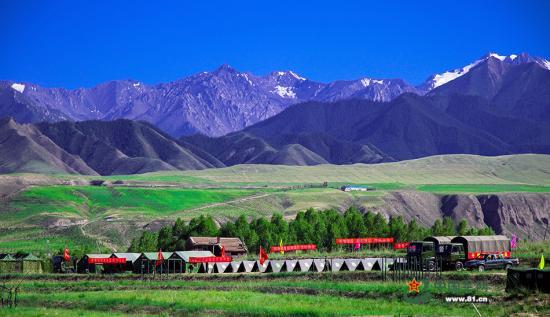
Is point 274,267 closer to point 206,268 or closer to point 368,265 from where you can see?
point 206,268

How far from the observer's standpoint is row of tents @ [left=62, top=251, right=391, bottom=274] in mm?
64688

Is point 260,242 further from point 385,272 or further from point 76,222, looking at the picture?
point 76,222

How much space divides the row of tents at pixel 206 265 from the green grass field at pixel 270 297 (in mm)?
3641

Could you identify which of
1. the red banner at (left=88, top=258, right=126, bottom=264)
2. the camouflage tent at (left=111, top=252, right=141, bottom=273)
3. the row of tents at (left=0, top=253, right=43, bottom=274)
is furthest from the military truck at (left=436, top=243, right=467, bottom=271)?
the row of tents at (left=0, top=253, right=43, bottom=274)

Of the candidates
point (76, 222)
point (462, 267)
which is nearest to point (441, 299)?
point (462, 267)

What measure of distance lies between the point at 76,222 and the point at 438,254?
431 feet

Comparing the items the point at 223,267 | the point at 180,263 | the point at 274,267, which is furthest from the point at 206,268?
the point at 274,267

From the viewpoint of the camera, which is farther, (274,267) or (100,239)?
(100,239)

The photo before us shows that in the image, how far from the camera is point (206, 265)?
77500 millimetres

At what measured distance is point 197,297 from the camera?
53250 mm

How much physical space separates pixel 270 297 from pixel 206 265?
26758mm

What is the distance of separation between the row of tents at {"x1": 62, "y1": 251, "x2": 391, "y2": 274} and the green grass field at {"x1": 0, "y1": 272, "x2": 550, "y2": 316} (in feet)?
11.9

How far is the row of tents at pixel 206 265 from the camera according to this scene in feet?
212

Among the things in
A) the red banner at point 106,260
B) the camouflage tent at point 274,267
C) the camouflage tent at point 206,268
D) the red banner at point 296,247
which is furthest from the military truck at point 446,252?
the red banner at point 296,247
